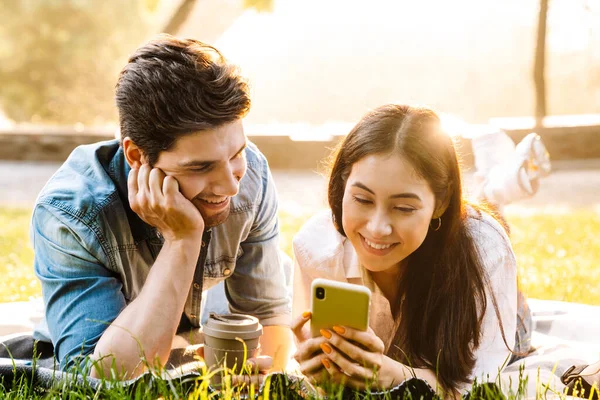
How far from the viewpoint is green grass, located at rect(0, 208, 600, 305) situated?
502cm

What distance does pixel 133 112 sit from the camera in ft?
9.59

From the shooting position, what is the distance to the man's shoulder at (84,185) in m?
2.93

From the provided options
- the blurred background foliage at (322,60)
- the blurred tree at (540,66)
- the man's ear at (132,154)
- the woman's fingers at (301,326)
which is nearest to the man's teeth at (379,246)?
the woman's fingers at (301,326)

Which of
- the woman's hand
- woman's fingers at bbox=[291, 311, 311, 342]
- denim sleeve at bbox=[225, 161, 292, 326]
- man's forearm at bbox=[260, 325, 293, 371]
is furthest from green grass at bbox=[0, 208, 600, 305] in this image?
the woman's hand

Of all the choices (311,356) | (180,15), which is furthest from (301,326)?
(180,15)

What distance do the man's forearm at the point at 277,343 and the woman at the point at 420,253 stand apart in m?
0.39

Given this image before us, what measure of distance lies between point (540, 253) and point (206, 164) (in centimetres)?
403

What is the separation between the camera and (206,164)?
289 cm

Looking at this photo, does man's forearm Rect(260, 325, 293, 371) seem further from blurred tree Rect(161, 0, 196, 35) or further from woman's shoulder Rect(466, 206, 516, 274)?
blurred tree Rect(161, 0, 196, 35)

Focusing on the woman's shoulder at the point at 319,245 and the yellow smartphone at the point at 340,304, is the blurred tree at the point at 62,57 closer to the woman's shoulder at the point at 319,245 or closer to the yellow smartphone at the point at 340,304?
the woman's shoulder at the point at 319,245

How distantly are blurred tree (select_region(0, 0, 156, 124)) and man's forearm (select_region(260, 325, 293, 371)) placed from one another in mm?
24509

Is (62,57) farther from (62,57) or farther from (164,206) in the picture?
(164,206)

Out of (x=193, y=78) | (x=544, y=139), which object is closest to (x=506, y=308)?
(x=193, y=78)

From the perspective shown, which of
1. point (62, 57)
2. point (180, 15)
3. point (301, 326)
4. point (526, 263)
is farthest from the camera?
point (62, 57)
